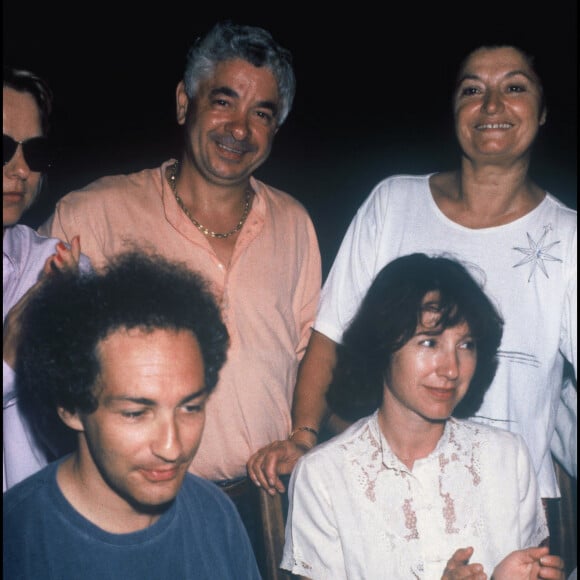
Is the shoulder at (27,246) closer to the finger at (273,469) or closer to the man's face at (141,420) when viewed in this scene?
the man's face at (141,420)

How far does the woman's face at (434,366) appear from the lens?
3.50ft

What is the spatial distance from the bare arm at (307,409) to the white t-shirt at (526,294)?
106mm

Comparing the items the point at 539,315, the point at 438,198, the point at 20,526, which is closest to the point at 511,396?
the point at 539,315

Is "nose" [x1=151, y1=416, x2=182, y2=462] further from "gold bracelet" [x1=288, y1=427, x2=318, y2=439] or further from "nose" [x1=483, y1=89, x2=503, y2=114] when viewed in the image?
"nose" [x1=483, y1=89, x2=503, y2=114]

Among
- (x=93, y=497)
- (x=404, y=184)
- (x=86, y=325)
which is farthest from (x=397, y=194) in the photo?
(x=93, y=497)

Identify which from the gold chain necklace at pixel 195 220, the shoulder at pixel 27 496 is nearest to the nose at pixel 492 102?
the gold chain necklace at pixel 195 220

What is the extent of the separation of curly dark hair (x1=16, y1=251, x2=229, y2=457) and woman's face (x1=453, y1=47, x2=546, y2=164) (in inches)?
21.9

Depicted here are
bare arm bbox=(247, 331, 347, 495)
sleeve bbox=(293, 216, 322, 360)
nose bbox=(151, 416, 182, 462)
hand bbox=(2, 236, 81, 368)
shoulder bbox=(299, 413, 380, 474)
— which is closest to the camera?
nose bbox=(151, 416, 182, 462)

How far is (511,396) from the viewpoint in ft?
3.89

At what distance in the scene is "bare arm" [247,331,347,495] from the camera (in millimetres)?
1229

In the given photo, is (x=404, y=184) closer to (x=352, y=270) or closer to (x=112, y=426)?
(x=352, y=270)

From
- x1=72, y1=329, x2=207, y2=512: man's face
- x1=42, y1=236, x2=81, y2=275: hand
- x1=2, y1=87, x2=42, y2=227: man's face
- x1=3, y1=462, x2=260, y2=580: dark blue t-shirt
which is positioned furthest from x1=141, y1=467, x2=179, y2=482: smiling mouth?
x1=2, y1=87, x2=42, y2=227: man's face

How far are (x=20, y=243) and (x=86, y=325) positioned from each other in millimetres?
232

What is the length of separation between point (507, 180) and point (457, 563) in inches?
26.1
